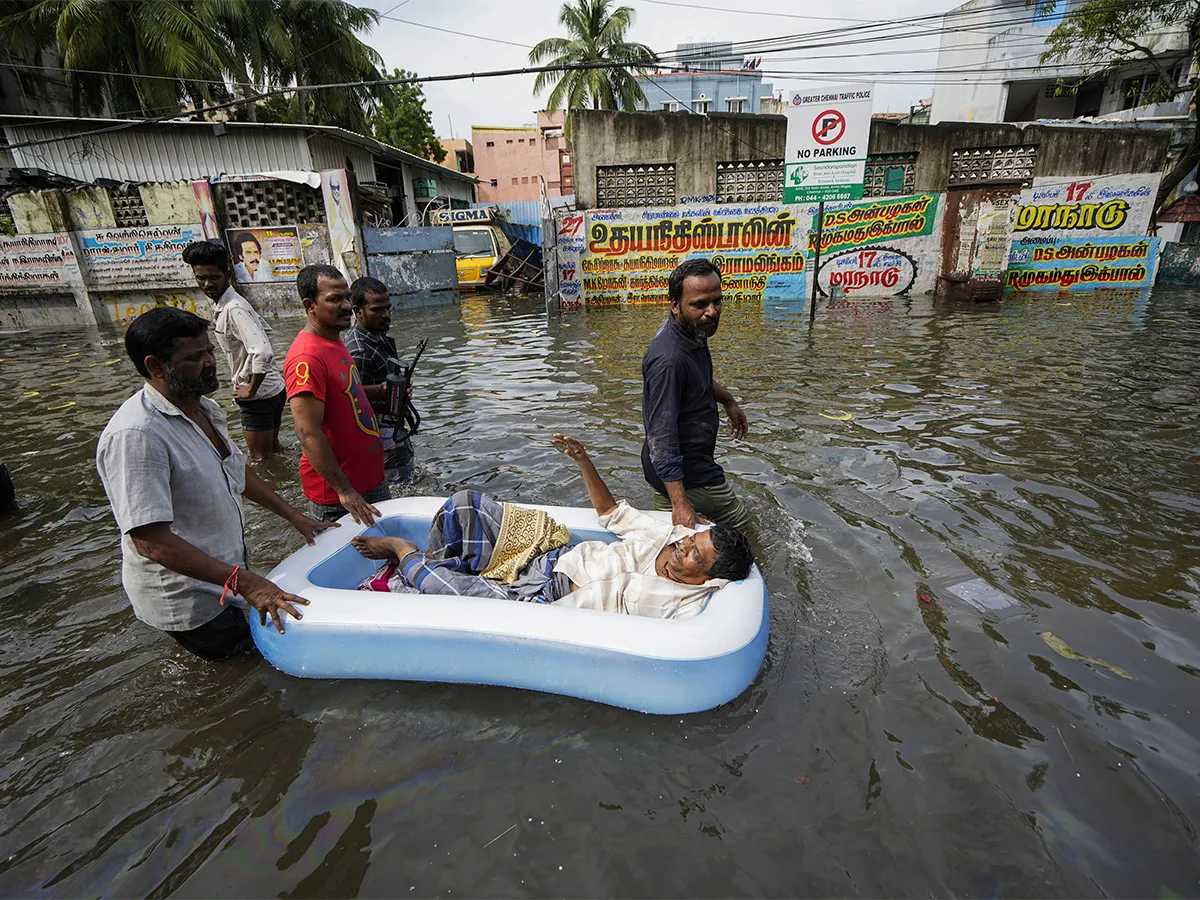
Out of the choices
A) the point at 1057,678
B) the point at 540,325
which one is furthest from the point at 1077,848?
the point at 540,325

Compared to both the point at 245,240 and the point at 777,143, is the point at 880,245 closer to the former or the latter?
the point at 777,143

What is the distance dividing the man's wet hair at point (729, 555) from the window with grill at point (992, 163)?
1487 centimetres

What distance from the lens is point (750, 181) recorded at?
1399 centimetres

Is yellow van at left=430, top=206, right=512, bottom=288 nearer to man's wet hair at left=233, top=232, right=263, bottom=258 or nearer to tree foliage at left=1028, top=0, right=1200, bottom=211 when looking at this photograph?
man's wet hair at left=233, top=232, right=263, bottom=258

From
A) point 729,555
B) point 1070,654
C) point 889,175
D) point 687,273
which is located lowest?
point 1070,654

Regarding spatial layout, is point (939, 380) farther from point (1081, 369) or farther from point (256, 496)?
point (256, 496)

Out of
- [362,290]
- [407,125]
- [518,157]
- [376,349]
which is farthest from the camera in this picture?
[518,157]

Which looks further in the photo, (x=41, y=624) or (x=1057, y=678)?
(x=41, y=624)

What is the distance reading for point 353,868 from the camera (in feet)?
6.50

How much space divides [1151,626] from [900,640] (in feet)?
4.06

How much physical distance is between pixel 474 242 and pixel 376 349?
657 inches

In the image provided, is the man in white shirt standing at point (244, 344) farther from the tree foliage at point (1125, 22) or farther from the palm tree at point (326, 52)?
the palm tree at point (326, 52)

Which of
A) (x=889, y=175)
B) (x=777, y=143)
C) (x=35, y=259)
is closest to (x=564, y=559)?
(x=777, y=143)

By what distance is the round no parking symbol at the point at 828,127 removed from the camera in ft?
34.9
